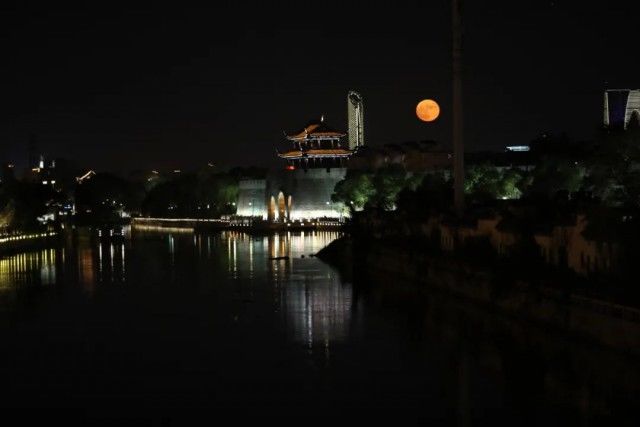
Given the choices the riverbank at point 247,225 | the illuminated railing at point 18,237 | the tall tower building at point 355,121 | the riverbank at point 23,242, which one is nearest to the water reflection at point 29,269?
the riverbank at point 23,242

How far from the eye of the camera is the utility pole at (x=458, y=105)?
1830 centimetres

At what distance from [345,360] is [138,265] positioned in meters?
15.9

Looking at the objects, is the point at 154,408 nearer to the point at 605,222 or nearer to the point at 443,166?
the point at 605,222

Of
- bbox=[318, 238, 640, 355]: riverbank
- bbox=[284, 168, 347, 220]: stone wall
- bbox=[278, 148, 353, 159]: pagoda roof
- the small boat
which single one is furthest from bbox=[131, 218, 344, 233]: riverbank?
bbox=[318, 238, 640, 355]: riverbank

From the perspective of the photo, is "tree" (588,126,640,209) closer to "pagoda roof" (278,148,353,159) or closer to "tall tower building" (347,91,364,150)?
"pagoda roof" (278,148,353,159)

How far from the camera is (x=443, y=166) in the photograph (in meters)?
52.9

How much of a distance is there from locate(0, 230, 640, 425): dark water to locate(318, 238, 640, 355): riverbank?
20cm

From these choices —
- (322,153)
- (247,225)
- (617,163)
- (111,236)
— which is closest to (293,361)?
(617,163)

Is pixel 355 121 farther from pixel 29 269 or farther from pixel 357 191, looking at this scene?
pixel 29 269

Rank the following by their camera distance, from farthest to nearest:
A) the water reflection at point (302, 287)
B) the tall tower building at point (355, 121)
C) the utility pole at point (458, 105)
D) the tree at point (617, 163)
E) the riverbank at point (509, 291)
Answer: the tall tower building at point (355, 121) < the utility pole at point (458, 105) < the tree at point (617, 163) < the water reflection at point (302, 287) < the riverbank at point (509, 291)

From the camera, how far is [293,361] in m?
10.6

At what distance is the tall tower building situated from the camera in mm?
60656

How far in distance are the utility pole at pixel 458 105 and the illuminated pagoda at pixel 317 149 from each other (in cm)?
3682

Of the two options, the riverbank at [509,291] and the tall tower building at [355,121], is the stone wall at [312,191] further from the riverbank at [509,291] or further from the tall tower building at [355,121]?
the riverbank at [509,291]
